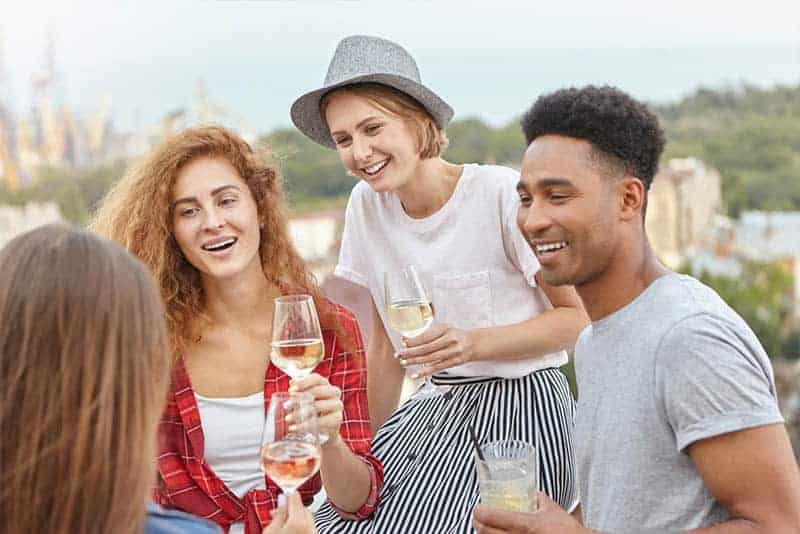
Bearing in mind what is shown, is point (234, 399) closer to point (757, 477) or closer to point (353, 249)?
point (353, 249)

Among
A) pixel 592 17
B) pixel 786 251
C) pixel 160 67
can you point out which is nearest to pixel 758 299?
pixel 786 251

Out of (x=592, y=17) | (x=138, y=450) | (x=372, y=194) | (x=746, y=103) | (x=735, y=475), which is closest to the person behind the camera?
(x=138, y=450)

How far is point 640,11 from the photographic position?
2100 inches

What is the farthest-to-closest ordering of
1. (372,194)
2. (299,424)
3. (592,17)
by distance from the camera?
1. (592,17)
2. (372,194)
3. (299,424)

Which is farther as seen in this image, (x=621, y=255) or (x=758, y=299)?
(x=758, y=299)

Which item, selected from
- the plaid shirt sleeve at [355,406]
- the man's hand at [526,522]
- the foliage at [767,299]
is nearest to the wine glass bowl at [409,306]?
the plaid shirt sleeve at [355,406]

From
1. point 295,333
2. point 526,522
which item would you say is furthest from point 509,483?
point 295,333

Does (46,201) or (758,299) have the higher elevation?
(46,201)

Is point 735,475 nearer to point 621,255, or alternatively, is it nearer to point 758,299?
point 621,255

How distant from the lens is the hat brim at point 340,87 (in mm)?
2674

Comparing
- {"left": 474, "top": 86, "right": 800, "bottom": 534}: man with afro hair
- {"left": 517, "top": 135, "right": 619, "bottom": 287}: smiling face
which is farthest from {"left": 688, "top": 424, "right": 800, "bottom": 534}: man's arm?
{"left": 517, "top": 135, "right": 619, "bottom": 287}: smiling face

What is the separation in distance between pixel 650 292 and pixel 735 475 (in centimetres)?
35

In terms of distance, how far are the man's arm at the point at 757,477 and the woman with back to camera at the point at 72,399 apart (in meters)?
0.88

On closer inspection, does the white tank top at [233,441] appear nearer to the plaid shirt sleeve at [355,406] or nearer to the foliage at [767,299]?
the plaid shirt sleeve at [355,406]
